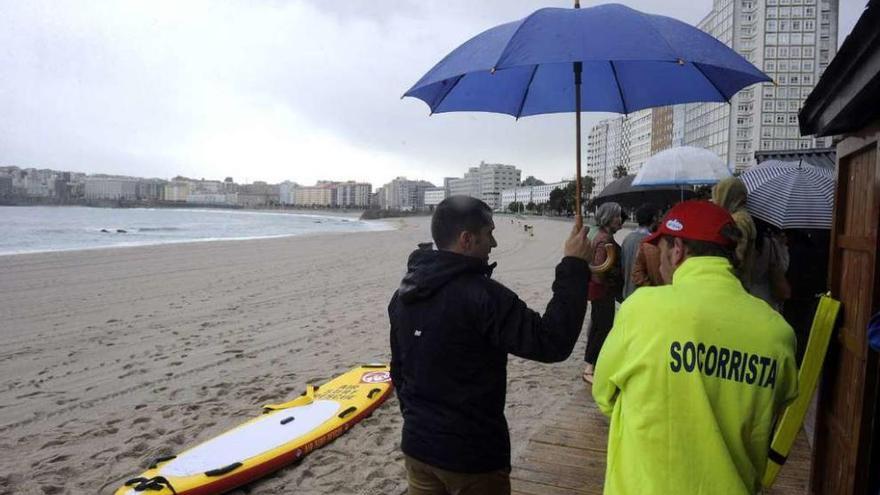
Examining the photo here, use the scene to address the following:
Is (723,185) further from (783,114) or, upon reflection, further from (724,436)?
(783,114)

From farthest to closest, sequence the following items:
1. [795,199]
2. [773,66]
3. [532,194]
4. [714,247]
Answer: [532,194]
[773,66]
[795,199]
[714,247]

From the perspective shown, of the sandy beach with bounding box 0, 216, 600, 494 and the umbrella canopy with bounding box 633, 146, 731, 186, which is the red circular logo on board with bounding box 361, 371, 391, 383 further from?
the umbrella canopy with bounding box 633, 146, 731, 186

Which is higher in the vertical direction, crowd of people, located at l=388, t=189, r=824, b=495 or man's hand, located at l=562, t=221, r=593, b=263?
man's hand, located at l=562, t=221, r=593, b=263

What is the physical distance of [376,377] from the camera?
5559 mm

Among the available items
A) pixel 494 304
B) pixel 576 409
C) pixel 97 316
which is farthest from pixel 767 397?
pixel 97 316

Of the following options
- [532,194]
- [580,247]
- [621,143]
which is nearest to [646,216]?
[580,247]

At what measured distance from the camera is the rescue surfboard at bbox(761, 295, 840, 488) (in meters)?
2.16

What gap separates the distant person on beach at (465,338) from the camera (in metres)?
1.79

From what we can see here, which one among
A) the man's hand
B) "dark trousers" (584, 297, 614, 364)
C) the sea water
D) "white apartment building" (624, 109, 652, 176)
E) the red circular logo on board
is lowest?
the sea water

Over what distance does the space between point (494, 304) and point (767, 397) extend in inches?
31.1

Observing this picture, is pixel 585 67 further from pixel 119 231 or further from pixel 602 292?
pixel 119 231

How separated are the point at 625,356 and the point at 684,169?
20.0ft

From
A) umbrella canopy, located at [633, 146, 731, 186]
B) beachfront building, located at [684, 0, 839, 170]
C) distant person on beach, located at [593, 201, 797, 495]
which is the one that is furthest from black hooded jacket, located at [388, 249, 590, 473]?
beachfront building, located at [684, 0, 839, 170]

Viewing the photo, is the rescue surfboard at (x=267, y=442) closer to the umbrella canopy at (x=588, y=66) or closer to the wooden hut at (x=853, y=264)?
the umbrella canopy at (x=588, y=66)
